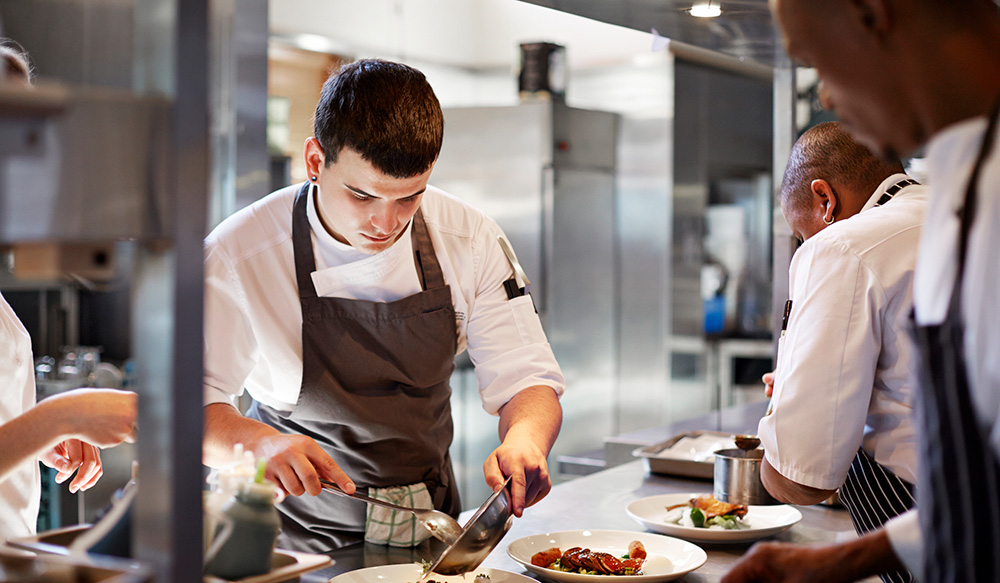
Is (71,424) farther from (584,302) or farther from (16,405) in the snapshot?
(584,302)

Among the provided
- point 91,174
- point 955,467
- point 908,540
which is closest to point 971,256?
point 955,467

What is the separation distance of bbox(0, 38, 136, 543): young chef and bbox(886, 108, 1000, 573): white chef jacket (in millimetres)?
733

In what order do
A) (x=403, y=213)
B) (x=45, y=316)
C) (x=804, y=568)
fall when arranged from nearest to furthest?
(x=804, y=568) → (x=403, y=213) → (x=45, y=316)

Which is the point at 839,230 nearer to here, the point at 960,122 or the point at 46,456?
the point at 960,122

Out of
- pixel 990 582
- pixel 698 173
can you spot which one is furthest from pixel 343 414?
pixel 698 173

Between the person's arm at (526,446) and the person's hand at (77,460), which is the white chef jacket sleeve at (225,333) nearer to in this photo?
the person's hand at (77,460)

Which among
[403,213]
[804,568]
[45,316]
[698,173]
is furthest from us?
[698,173]

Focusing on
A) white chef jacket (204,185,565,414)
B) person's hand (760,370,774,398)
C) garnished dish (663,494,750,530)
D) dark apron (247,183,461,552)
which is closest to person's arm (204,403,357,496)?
white chef jacket (204,185,565,414)

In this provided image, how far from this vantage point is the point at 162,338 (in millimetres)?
680

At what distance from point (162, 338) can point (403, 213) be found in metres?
0.95

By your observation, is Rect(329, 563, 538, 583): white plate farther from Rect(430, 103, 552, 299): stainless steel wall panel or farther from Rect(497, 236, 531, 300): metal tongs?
Rect(430, 103, 552, 299): stainless steel wall panel

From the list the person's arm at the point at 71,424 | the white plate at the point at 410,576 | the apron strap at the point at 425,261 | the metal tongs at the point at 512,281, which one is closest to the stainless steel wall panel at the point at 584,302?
the metal tongs at the point at 512,281

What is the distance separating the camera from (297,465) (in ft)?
4.32

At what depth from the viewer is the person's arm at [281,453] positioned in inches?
52.0
